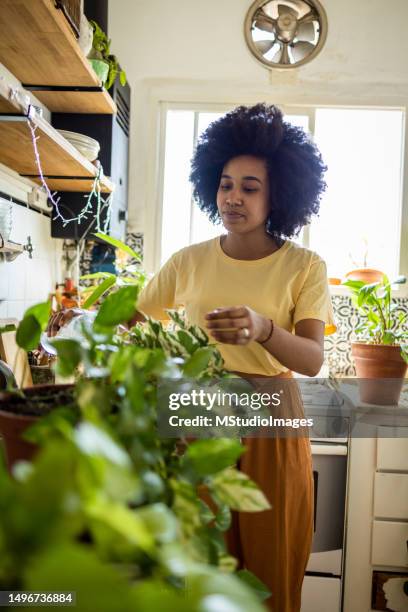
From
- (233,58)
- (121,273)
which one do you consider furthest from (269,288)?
(233,58)

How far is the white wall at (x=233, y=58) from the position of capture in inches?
102

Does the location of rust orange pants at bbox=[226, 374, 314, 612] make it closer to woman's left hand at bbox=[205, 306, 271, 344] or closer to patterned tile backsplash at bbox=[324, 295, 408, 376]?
woman's left hand at bbox=[205, 306, 271, 344]

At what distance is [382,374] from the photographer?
198 centimetres

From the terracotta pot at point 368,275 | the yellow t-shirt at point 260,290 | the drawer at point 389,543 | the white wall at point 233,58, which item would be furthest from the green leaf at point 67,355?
the white wall at point 233,58

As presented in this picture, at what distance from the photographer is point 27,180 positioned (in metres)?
1.99

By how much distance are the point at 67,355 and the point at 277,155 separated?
1.03m

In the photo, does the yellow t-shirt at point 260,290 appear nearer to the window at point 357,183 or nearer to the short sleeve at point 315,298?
the short sleeve at point 315,298

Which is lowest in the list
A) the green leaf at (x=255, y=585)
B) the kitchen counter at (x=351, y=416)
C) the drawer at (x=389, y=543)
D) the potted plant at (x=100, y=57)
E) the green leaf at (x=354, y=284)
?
the drawer at (x=389, y=543)

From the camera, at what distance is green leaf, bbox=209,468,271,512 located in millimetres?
471

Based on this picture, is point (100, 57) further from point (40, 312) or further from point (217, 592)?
point (217, 592)

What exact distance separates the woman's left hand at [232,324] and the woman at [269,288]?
0.44 ft

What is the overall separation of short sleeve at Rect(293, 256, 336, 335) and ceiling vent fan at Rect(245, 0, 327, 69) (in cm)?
170

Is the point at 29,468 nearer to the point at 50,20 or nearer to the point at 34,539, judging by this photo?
the point at 34,539

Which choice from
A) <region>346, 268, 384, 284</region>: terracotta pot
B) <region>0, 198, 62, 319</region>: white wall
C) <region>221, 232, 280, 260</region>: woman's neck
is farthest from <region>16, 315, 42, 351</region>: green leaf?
<region>346, 268, 384, 284</region>: terracotta pot
